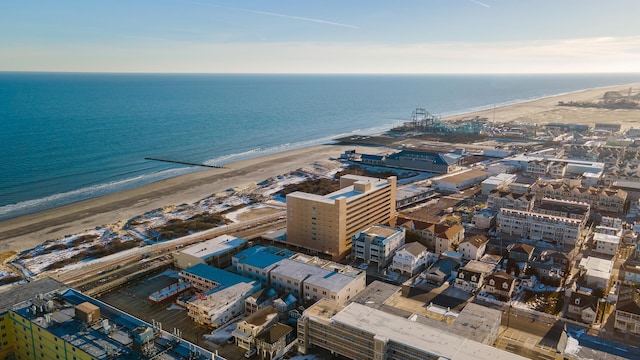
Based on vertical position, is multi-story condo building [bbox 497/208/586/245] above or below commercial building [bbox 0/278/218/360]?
below

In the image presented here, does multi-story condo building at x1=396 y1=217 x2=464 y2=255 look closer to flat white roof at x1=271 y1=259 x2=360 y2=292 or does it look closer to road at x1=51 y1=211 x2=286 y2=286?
flat white roof at x1=271 y1=259 x2=360 y2=292

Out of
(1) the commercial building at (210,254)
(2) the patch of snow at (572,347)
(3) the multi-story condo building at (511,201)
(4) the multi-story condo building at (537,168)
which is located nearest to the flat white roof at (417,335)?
(2) the patch of snow at (572,347)

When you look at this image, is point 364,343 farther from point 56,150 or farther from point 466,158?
point 56,150

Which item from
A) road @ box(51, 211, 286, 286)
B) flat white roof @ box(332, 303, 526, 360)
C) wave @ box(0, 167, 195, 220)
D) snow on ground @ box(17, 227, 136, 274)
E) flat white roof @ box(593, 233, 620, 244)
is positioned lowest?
snow on ground @ box(17, 227, 136, 274)

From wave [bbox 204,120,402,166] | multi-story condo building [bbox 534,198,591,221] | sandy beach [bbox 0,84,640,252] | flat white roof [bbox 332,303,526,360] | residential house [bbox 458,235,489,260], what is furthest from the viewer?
wave [bbox 204,120,402,166]

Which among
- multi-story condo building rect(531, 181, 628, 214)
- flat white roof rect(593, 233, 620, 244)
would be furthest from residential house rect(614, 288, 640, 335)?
multi-story condo building rect(531, 181, 628, 214)

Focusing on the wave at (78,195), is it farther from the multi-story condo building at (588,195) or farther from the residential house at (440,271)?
the multi-story condo building at (588,195)

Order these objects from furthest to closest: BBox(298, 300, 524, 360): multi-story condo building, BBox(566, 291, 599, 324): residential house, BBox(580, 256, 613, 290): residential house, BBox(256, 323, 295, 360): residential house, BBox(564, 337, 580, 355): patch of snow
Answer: BBox(580, 256, 613, 290): residential house → BBox(566, 291, 599, 324): residential house → BBox(256, 323, 295, 360): residential house → BBox(564, 337, 580, 355): patch of snow → BBox(298, 300, 524, 360): multi-story condo building
